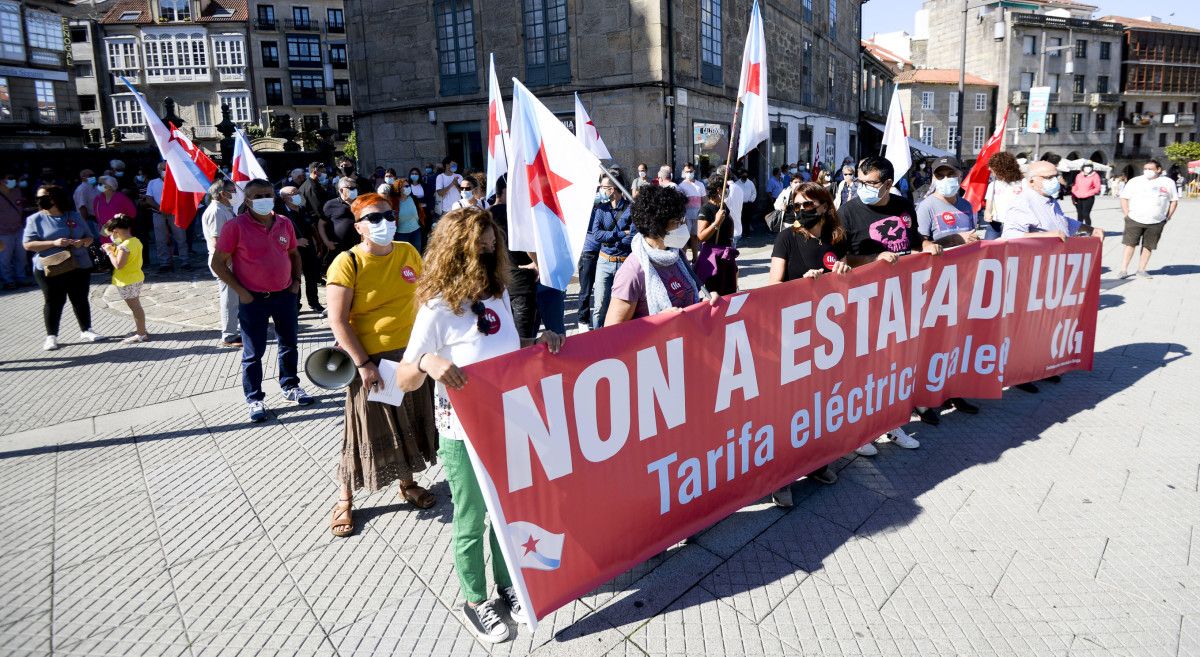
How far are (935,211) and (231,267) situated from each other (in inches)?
215

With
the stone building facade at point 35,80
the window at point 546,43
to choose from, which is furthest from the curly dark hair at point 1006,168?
the stone building facade at point 35,80

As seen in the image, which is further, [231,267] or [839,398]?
[231,267]

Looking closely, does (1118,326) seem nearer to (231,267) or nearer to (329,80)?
(231,267)

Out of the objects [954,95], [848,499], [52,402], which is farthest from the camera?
[954,95]

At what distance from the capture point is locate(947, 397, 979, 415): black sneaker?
5.45 metres

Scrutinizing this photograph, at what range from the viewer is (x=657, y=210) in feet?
11.9

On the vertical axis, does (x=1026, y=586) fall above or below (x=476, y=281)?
below

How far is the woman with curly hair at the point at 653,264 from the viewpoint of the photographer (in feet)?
12.0

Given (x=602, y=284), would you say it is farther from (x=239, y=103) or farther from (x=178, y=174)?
(x=239, y=103)

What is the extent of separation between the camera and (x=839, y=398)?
426cm

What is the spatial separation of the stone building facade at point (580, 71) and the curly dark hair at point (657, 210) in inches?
539

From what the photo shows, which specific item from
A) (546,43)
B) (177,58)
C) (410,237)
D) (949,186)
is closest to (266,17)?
(177,58)

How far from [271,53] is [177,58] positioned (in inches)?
274

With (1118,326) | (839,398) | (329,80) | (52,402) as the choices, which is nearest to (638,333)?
(839,398)
